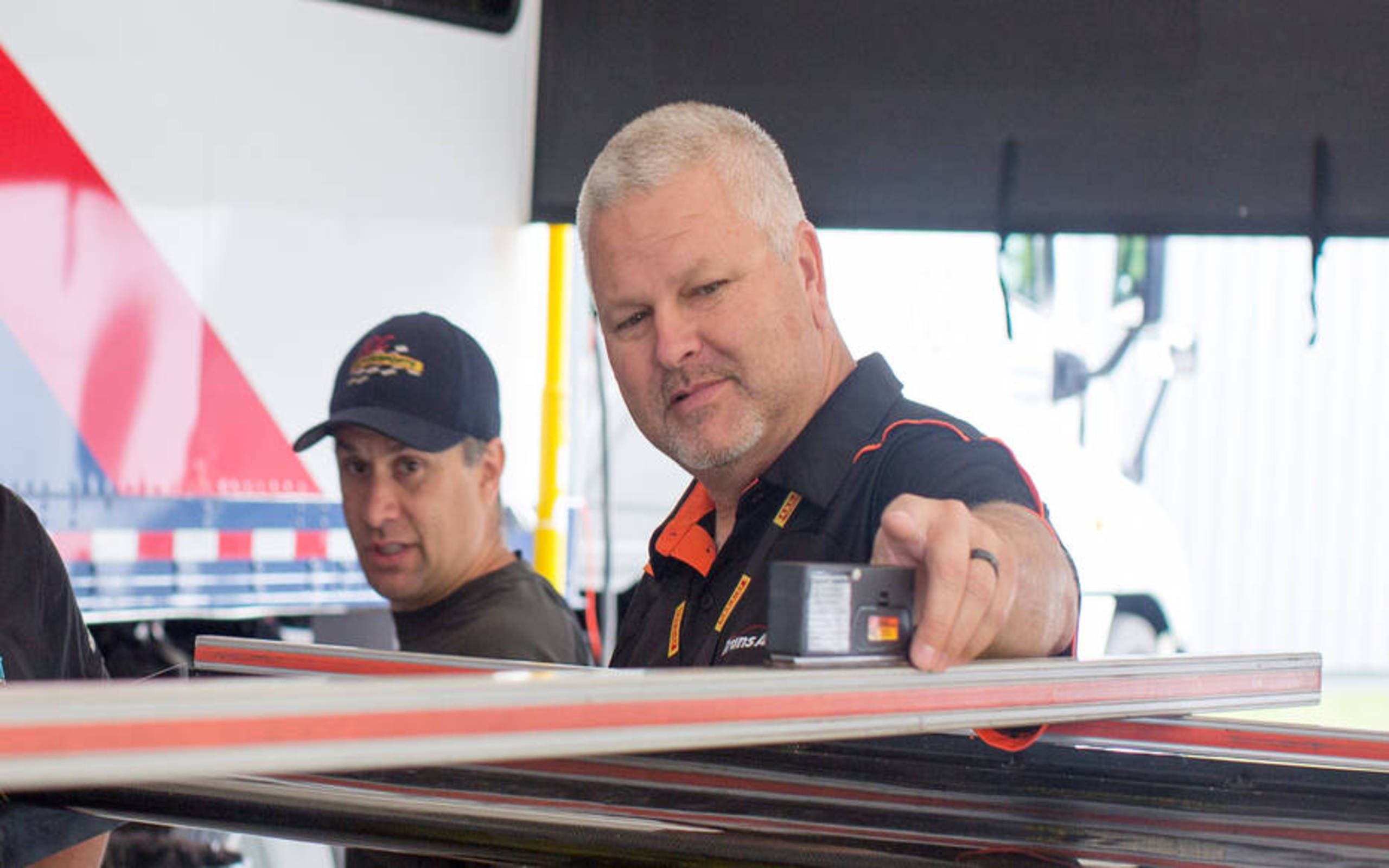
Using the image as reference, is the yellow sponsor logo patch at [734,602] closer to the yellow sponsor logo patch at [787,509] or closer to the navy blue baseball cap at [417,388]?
the yellow sponsor logo patch at [787,509]

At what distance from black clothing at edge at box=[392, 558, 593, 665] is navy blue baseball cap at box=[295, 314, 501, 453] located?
26 cm

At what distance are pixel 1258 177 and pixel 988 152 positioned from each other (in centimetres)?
61

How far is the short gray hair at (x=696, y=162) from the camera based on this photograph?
5.86 feet

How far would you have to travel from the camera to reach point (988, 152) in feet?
13.2

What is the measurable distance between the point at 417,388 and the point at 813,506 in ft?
3.99

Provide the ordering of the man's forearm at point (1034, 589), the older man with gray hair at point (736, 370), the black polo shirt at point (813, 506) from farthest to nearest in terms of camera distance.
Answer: the older man with gray hair at point (736, 370)
the black polo shirt at point (813, 506)
the man's forearm at point (1034, 589)

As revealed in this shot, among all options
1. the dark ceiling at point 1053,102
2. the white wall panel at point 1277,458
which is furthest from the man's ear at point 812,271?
the white wall panel at point 1277,458

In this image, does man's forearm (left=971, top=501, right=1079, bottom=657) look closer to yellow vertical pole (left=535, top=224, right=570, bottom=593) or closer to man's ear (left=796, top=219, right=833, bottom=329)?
man's ear (left=796, top=219, right=833, bottom=329)

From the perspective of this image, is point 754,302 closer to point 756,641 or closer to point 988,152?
point 756,641

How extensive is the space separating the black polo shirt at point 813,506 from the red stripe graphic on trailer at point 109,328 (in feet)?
7.07

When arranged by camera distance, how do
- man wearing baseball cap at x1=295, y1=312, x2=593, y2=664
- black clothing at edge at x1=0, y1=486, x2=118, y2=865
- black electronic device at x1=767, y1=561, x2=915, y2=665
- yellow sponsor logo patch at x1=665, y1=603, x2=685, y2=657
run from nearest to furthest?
1. black electronic device at x1=767, y1=561, x2=915, y2=665
2. yellow sponsor logo patch at x1=665, y1=603, x2=685, y2=657
3. black clothing at edge at x1=0, y1=486, x2=118, y2=865
4. man wearing baseball cap at x1=295, y1=312, x2=593, y2=664

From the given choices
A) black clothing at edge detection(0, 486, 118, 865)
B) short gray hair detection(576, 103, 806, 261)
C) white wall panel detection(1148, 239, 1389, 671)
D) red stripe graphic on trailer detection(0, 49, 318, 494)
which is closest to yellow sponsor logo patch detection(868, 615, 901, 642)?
short gray hair detection(576, 103, 806, 261)

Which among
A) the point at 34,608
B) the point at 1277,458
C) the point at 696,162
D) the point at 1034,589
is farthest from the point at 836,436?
the point at 1277,458

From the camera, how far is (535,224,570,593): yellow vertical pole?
15.9ft
